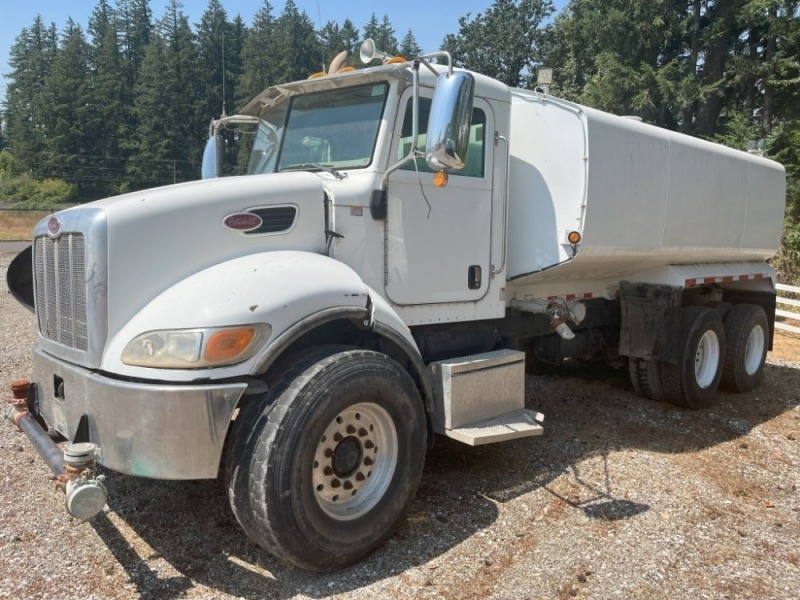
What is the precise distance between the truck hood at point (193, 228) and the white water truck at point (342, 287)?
11mm

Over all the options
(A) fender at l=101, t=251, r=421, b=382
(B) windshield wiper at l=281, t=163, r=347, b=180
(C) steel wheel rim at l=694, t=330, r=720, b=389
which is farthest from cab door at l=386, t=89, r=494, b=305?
(C) steel wheel rim at l=694, t=330, r=720, b=389

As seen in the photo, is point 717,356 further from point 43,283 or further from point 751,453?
point 43,283

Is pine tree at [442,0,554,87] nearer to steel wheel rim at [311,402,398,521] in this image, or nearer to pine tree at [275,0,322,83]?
pine tree at [275,0,322,83]

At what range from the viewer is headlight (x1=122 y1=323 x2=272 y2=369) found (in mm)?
3084

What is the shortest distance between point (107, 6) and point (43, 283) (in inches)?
4033

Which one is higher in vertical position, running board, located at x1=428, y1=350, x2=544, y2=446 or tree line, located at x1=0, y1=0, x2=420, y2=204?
tree line, located at x1=0, y1=0, x2=420, y2=204

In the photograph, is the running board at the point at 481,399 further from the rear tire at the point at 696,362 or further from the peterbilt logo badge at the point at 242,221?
the rear tire at the point at 696,362

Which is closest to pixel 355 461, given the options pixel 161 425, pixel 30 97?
pixel 161 425

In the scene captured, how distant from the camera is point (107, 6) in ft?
295

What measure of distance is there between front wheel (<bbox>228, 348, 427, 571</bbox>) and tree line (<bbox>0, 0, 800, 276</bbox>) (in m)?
3.07

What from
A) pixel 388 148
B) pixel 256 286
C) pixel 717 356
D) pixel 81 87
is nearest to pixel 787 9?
pixel 717 356

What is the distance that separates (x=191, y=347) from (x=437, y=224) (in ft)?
6.60

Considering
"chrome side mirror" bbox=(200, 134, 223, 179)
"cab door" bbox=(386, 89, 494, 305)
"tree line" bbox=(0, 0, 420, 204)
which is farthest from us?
"tree line" bbox=(0, 0, 420, 204)

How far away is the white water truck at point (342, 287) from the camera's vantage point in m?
3.16
